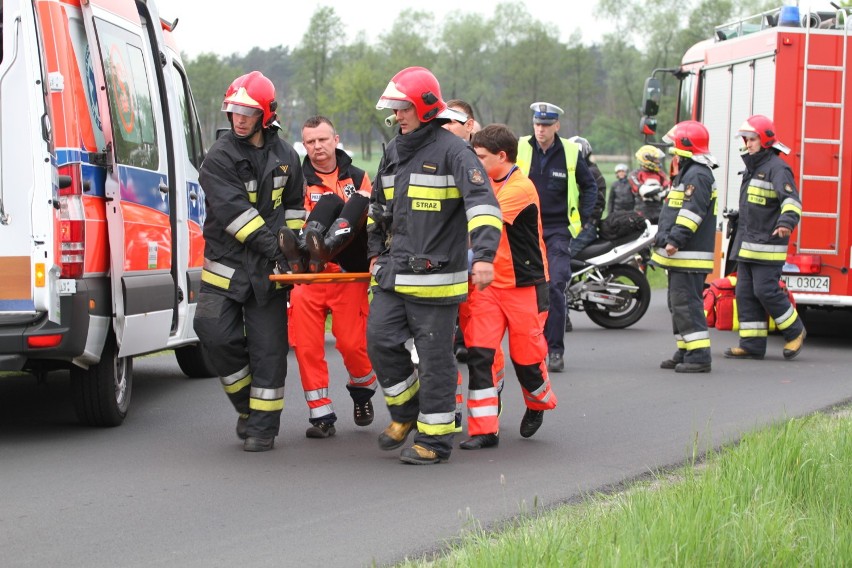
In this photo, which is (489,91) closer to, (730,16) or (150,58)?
(730,16)

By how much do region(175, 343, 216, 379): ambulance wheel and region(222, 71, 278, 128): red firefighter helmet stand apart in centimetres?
330

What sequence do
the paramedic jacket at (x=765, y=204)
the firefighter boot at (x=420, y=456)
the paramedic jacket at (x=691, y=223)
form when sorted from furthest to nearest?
the paramedic jacket at (x=765, y=204) < the paramedic jacket at (x=691, y=223) < the firefighter boot at (x=420, y=456)

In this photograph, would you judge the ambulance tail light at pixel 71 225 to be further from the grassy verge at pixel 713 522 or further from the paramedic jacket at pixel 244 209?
the grassy verge at pixel 713 522

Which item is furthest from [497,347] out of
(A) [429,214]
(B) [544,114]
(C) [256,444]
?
(B) [544,114]

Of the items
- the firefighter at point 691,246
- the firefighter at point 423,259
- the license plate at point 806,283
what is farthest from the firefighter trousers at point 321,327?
the license plate at point 806,283

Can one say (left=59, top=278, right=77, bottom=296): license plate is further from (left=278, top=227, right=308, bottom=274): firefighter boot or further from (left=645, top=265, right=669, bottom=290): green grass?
(left=645, top=265, right=669, bottom=290): green grass

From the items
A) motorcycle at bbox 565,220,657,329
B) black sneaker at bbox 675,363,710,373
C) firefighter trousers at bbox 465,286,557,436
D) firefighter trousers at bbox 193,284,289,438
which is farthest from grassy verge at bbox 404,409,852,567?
motorcycle at bbox 565,220,657,329

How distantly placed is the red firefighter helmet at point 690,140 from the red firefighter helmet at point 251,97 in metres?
4.46

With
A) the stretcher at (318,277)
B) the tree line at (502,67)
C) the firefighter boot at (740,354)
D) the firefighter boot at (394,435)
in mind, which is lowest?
the firefighter boot at (740,354)

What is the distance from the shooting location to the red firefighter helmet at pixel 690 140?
10273 millimetres

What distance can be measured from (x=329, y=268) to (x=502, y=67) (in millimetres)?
60363

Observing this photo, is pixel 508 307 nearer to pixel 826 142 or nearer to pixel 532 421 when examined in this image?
pixel 532 421

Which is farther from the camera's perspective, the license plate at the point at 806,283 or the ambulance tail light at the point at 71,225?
the license plate at the point at 806,283

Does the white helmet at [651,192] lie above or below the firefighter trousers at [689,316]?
above
